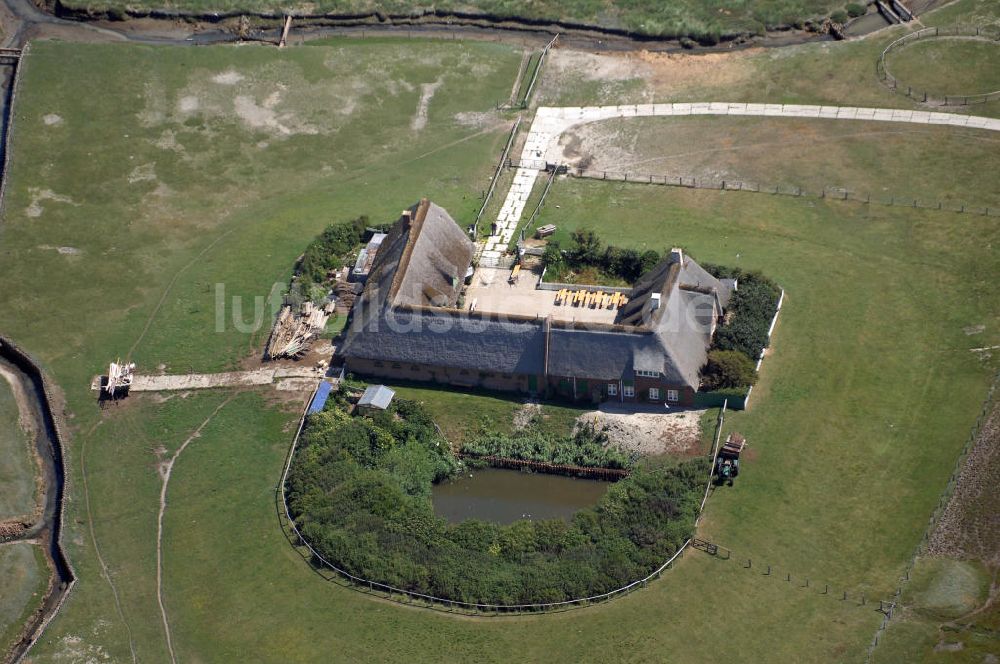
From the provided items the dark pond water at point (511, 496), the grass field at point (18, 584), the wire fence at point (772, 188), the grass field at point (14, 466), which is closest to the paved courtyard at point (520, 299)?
the dark pond water at point (511, 496)

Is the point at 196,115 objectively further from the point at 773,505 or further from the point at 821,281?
the point at 773,505

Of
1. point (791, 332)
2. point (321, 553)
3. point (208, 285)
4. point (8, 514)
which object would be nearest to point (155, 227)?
point (208, 285)

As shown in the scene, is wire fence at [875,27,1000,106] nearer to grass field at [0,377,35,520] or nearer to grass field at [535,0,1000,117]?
grass field at [535,0,1000,117]

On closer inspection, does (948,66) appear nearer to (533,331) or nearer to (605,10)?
(605,10)

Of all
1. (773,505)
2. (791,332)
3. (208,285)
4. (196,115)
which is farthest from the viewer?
(196,115)

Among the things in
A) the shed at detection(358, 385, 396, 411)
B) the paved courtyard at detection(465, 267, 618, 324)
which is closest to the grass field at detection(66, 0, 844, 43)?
the paved courtyard at detection(465, 267, 618, 324)

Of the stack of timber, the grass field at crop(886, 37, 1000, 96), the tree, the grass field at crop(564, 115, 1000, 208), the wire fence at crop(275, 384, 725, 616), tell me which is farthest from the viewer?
the grass field at crop(886, 37, 1000, 96)
